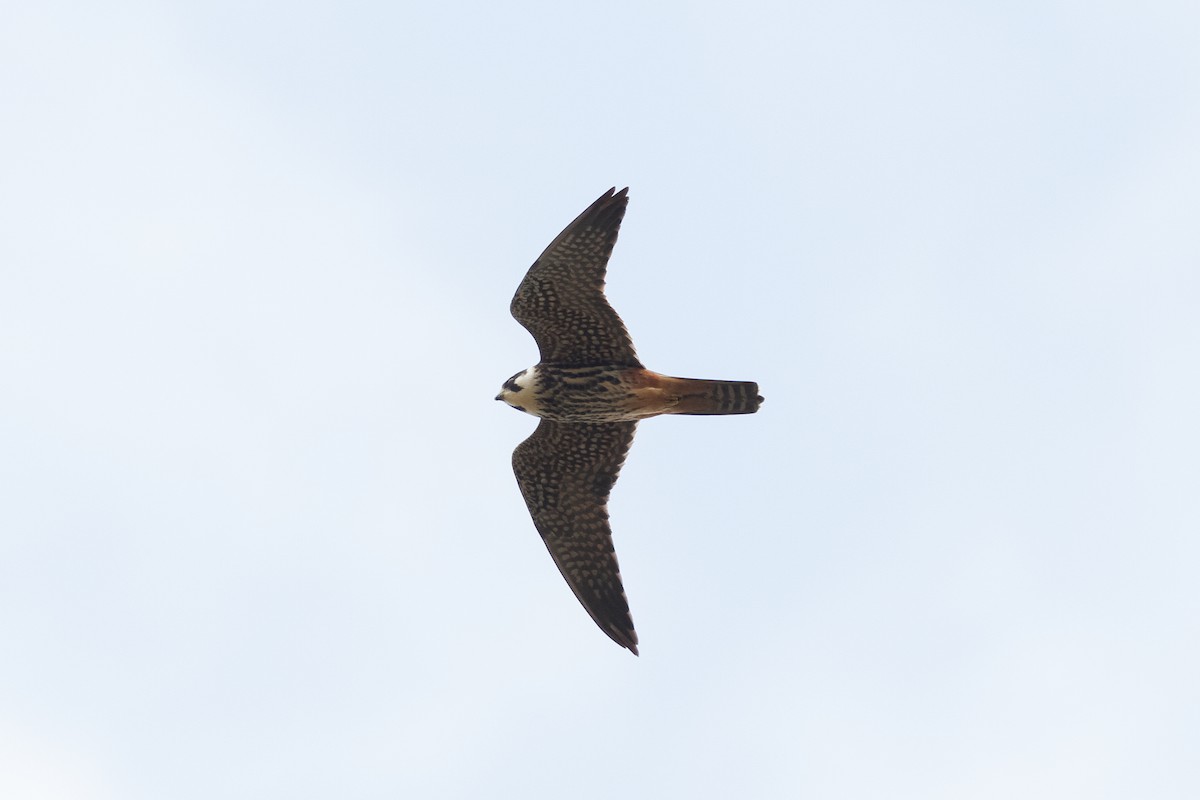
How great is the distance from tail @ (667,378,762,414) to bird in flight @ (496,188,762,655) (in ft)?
0.03

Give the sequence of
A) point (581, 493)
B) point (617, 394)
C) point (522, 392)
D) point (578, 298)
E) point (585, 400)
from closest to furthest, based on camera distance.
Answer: point (578, 298) → point (617, 394) → point (585, 400) → point (522, 392) → point (581, 493)

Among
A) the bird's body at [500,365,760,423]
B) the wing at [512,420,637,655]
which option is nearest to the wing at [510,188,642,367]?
the bird's body at [500,365,760,423]

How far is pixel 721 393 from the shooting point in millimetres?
16203

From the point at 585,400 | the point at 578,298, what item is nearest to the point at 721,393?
the point at 585,400

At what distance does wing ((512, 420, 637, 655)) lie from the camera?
17031 millimetres

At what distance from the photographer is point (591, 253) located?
52.2 feet

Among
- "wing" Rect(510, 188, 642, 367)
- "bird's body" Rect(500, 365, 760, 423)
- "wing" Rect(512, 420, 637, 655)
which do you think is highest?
"wing" Rect(510, 188, 642, 367)

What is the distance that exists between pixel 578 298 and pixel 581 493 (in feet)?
7.75

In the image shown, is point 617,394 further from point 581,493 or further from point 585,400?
point 581,493

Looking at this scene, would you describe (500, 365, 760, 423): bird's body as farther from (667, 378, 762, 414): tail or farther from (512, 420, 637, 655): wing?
(512, 420, 637, 655): wing

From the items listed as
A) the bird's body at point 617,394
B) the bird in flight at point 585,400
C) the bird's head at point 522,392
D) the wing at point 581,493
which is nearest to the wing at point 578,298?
the bird in flight at point 585,400

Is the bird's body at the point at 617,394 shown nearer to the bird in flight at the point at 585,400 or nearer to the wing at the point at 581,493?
the bird in flight at the point at 585,400

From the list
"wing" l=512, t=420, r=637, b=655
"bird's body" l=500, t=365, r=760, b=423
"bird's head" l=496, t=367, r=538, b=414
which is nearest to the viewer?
"bird's body" l=500, t=365, r=760, b=423

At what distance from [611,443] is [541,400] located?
41.5 inches
